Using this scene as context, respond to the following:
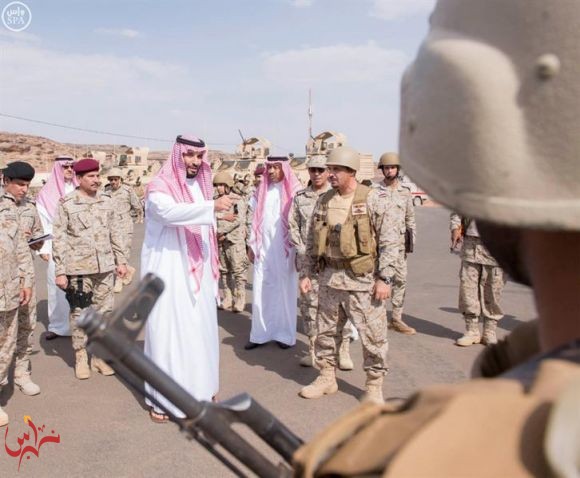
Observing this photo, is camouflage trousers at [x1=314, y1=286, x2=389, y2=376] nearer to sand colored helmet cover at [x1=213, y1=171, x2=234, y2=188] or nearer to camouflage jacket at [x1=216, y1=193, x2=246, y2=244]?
camouflage jacket at [x1=216, y1=193, x2=246, y2=244]

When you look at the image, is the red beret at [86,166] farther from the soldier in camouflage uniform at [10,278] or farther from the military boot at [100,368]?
the military boot at [100,368]

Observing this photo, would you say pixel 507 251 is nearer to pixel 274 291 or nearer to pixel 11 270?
pixel 11 270

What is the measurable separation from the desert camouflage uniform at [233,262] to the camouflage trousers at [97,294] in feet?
7.53

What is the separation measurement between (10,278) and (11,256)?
16 centimetres

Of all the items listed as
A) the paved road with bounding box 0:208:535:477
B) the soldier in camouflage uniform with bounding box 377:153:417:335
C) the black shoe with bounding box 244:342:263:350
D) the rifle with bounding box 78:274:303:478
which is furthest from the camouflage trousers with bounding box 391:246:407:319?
the rifle with bounding box 78:274:303:478

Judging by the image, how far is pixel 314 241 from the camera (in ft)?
13.3

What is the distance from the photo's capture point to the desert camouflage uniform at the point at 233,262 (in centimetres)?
705

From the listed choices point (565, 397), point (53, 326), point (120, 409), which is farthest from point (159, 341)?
Result: point (565, 397)

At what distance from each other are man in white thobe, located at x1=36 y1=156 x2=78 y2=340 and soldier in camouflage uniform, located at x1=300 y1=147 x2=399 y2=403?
10.1ft

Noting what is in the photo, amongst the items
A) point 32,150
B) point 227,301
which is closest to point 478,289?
point 227,301

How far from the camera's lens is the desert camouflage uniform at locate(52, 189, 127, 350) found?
4656 millimetres

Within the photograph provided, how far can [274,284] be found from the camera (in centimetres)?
575

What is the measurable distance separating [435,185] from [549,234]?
135 mm

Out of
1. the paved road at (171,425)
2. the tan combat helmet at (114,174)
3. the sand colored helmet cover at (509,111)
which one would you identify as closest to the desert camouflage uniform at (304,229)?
the paved road at (171,425)
